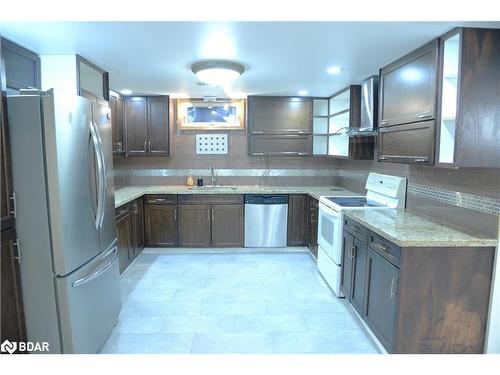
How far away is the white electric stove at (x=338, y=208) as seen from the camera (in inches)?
116

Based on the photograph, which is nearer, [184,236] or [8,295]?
[8,295]

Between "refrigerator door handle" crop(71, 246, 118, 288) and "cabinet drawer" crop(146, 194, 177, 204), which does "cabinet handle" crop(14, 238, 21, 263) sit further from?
"cabinet drawer" crop(146, 194, 177, 204)

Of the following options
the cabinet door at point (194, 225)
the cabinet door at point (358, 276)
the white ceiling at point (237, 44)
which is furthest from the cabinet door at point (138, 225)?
the cabinet door at point (358, 276)

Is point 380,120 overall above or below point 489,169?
above

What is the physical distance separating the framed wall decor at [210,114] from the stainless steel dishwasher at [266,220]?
4.00ft

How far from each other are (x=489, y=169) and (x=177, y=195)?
3.39 metres

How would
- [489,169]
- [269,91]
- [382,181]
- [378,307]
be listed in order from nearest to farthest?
[489,169] < [378,307] < [382,181] < [269,91]

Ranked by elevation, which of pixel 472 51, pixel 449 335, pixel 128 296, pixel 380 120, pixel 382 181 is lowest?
pixel 128 296

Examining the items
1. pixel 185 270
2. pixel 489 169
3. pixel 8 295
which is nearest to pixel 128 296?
pixel 185 270

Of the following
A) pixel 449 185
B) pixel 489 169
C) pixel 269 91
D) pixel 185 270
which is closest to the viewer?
pixel 489 169

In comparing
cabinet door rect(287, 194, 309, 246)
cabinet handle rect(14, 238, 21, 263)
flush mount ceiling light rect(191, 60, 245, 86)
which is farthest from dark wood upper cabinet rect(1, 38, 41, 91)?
cabinet door rect(287, 194, 309, 246)

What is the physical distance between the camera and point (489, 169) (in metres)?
2.01

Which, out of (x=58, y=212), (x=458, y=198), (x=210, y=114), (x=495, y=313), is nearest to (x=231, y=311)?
(x=58, y=212)
